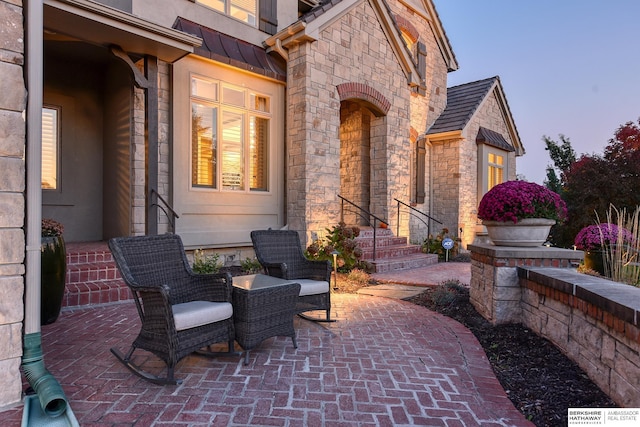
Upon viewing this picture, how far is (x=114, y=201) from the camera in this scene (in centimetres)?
639

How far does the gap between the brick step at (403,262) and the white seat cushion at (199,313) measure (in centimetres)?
469

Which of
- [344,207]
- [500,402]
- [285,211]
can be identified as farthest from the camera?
[344,207]

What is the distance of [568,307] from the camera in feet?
9.89

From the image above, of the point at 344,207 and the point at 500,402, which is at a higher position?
the point at 344,207

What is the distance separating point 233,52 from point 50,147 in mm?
3535

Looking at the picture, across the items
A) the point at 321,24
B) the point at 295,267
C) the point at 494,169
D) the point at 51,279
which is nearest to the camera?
the point at 51,279

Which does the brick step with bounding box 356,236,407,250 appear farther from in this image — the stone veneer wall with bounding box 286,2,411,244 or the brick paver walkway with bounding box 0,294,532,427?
the brick paver walkway with bounding box 0,294,532,427

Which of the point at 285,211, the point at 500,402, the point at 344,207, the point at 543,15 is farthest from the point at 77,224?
the point at 543,15

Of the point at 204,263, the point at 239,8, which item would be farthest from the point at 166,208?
the point at 239,8

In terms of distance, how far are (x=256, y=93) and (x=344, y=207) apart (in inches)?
156

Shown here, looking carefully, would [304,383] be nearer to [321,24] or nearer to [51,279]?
[51,279]

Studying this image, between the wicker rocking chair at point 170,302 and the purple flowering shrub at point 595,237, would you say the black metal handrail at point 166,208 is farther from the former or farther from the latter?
the purple flowering shrub at point 595,237

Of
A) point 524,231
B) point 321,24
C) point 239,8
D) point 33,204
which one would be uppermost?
point 239,8

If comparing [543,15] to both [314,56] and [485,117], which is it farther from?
[314,56]
